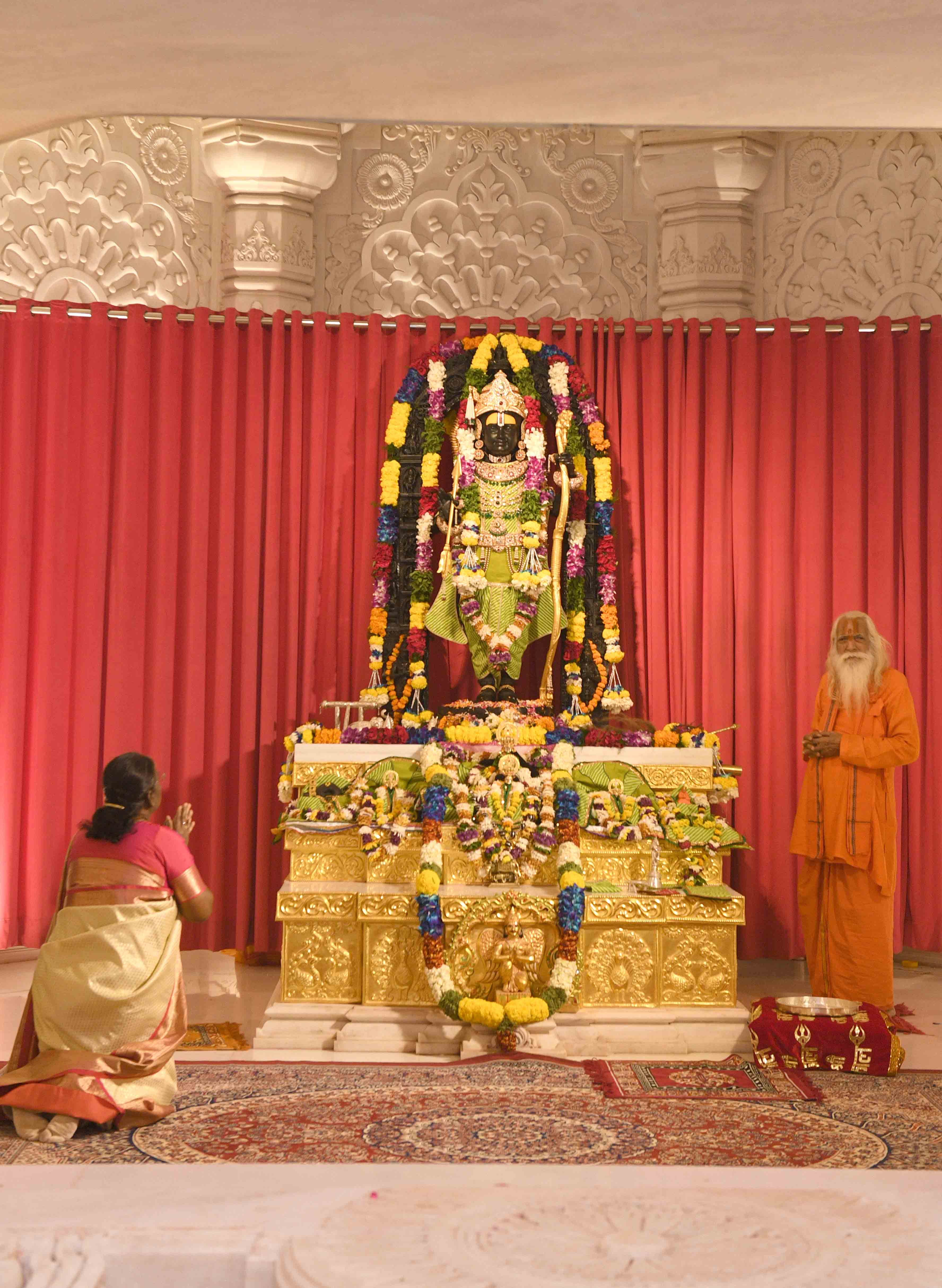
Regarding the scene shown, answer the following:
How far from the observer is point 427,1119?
420 cm

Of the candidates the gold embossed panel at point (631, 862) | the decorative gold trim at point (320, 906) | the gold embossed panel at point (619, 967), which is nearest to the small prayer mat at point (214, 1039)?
the decorative gold trim at point (320, 906)

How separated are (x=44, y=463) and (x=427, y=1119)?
14.2 ft

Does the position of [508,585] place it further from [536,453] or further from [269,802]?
[269,802]

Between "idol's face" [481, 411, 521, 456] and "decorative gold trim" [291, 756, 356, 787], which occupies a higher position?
"idol's face" [481, 411, 521, 456]

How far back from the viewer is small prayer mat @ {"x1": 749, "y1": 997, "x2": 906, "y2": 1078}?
4.89 m

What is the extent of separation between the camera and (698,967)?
5.45 meters

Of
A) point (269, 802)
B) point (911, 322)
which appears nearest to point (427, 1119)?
point (269, 802)

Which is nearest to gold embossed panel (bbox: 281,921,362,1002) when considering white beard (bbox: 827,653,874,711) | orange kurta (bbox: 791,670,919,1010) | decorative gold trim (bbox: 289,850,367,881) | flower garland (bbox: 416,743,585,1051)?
decorative gold trim (bbox: 289,850,367,881)

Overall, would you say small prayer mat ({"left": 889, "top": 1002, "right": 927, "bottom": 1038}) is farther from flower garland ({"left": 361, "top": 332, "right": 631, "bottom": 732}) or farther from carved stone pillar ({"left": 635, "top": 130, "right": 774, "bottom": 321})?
carved stone pillar ({"left": 635, "top": 130, "right": 774, "bottom": 321})

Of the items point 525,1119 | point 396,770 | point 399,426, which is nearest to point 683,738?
point 396,770

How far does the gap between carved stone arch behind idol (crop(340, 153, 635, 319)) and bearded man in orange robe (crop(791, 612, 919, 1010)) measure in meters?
2.88

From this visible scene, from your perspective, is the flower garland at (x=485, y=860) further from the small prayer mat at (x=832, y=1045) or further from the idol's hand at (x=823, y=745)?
the idol's hand at (x=823, y=745)

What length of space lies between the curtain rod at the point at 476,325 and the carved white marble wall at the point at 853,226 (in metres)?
0.23

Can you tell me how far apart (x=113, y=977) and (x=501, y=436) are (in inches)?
141
